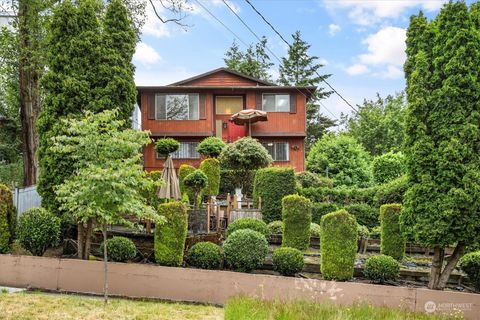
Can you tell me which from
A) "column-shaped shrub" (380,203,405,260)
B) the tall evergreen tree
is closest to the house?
"column-shaped shrub" (380,203,405,260)

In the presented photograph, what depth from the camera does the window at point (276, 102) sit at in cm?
2675

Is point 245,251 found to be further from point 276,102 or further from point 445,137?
point 276,102

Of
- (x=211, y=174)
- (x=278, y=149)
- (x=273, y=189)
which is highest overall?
(x=278, y=149)

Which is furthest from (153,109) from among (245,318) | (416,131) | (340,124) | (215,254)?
(340,124)

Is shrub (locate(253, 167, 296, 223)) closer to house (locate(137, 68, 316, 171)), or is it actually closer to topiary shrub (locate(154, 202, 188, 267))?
topiary shrub (locate(154, 202, 188, 267))

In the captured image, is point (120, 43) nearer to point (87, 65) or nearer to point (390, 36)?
point (87, 65)

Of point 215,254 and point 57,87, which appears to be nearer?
point 215,254

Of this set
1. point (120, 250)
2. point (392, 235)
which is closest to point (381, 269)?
point (392, 235)

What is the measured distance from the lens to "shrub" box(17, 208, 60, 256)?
1035 cm

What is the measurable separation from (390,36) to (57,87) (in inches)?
485

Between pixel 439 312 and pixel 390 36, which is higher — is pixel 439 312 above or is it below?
below

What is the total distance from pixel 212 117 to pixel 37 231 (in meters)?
17.2

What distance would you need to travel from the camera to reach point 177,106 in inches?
1044

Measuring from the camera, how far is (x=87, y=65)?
11.6 metres
